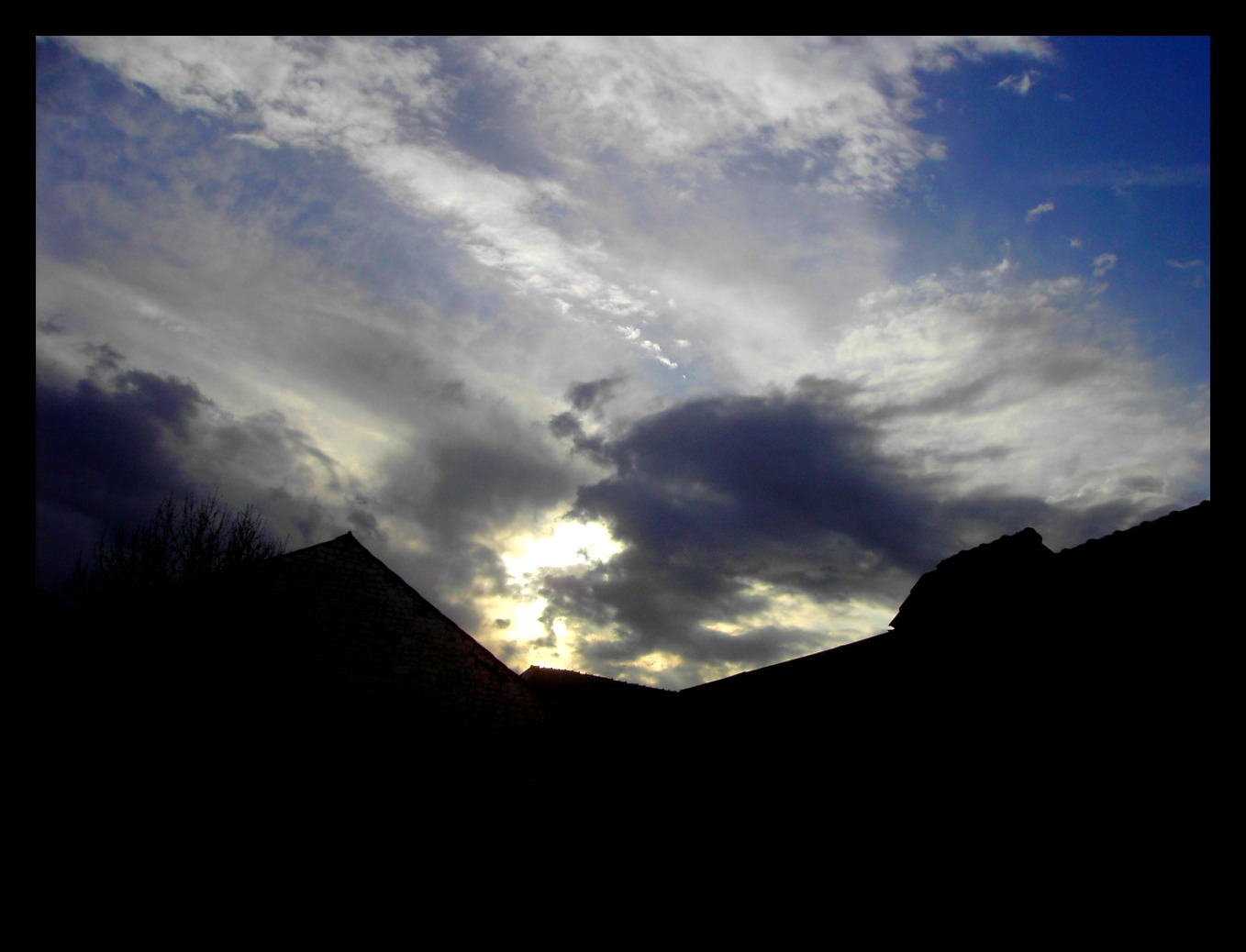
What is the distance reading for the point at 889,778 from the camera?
6.77m

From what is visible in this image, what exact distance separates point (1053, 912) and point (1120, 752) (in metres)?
1.39

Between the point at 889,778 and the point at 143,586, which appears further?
the point at 143,586

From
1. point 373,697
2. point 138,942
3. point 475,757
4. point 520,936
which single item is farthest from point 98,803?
point 520,936

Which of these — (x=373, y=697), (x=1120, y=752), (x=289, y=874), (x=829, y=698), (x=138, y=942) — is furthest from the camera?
(x=373, y=697)

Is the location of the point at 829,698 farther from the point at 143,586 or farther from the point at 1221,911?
the point at 143,586

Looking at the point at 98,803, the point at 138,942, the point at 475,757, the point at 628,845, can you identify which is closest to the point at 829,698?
the point at 628,845

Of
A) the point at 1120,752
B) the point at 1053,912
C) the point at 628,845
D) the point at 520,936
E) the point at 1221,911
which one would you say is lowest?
the point at 520,936

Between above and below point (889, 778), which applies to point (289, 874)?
below

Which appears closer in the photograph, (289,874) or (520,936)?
(520,936)

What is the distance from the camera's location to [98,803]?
41.3 feet

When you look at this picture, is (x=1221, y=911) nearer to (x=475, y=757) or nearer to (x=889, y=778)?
(x=889, y=778)

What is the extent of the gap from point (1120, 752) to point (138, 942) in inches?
535
